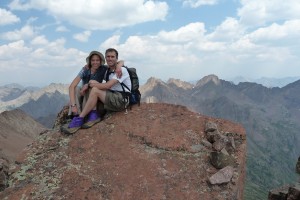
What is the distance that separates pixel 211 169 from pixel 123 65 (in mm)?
5476

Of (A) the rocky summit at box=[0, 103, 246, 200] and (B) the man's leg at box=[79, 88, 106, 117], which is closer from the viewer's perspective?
(A) the rocky summit at box=[0, 103, 246, 200]

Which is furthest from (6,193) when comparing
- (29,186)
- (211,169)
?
(211,169)

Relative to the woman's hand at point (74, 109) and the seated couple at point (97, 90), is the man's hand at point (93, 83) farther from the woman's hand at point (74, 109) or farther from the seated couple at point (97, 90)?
the woman's hand at point (74, 109)

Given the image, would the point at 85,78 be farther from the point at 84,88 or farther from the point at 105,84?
the point at 105,84

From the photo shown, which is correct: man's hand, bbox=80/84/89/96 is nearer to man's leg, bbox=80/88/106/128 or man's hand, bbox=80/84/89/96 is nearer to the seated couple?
the seated couple

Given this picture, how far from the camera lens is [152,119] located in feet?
51.1

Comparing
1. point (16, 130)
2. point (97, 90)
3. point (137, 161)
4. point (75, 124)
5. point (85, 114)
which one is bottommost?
point (16, 130)

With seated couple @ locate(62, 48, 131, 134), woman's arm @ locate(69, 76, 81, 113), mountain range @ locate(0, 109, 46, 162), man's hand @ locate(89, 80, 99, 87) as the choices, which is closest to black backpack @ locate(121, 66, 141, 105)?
seated couple @ locate(62, 48, 131, 134)

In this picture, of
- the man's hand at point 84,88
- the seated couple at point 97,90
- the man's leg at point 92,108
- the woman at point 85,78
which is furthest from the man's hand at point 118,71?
the man's hand at point 84,88

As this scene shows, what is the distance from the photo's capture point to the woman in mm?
15453

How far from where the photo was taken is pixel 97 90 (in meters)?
14.8

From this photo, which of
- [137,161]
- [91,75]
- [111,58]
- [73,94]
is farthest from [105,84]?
[137,161]

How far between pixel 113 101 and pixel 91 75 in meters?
1.59

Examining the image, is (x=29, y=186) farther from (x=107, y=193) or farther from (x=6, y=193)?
(x=107, y=193)
